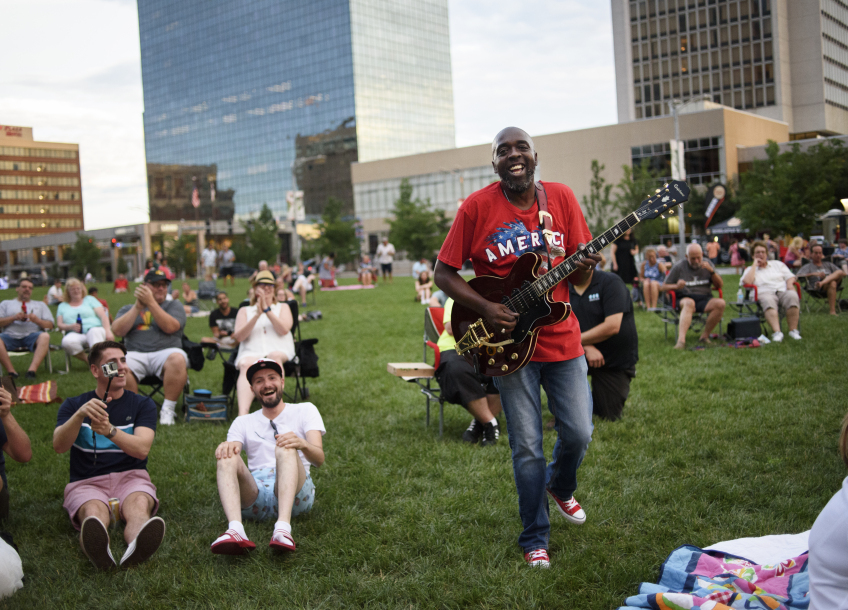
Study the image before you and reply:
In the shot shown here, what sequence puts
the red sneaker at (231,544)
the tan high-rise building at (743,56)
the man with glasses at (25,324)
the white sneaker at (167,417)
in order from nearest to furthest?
the red sneaker at (231,544) → the white sneaker at (167,417) → the man with glasses at (25,324) → the tan high-rise building at (743,56)

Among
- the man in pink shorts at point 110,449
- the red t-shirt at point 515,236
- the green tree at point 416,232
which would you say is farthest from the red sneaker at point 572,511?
the green tree at point 416,232

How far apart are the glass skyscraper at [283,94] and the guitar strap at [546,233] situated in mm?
110156

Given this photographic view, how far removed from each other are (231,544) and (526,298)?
210 centimetres

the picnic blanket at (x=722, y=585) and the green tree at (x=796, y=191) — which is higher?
the green tree at (x=796, y=191)

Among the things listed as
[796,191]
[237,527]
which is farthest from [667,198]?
[796,191]

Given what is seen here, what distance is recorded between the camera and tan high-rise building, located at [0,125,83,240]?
397 feet

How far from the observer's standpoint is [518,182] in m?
3.46

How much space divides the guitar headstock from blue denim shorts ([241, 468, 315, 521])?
8.70 ft

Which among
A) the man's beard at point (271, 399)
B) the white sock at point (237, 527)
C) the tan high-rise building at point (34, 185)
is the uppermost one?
the tan high-rise building at point (34, 185)

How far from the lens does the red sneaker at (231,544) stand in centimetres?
378

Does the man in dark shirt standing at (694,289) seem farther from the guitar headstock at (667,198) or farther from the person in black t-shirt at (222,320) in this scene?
the guitar headstock at (667,198)

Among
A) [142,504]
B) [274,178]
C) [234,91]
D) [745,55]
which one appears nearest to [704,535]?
→ [142,504]

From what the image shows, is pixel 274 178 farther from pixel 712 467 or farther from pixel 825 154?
pixel 712 467

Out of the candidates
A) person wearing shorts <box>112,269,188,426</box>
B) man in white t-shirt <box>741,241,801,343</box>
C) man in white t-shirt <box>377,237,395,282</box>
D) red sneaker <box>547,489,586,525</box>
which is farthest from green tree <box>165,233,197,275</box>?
red sneaker <box>547,489,586,525</box>
